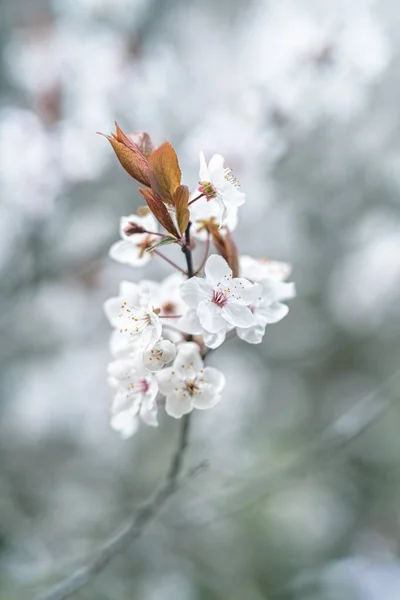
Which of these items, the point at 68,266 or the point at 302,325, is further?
the point at 302,325

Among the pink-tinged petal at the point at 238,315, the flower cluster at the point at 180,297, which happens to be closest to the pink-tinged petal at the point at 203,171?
the flower cluster at the point at 180,297

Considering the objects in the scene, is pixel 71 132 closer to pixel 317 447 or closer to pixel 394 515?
pixel 317 447

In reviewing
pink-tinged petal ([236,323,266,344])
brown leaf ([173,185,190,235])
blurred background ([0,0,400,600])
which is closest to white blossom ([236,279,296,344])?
pink-tinged petal ([236,323,266,344])

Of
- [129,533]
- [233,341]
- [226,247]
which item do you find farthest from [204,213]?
[233,341]

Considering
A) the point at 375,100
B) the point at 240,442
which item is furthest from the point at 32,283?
the point at 375,100

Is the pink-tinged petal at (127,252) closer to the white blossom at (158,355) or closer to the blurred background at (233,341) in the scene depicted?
the white blossom at (158,355)

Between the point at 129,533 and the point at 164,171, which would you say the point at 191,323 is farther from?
the point at 129,533

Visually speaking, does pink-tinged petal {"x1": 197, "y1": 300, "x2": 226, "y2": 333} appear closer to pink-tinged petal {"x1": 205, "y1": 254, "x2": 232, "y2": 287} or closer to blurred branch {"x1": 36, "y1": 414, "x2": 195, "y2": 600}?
pink-tinged petal {"x1": 205, "y1": 254, "x2": 232, "y2": 287}

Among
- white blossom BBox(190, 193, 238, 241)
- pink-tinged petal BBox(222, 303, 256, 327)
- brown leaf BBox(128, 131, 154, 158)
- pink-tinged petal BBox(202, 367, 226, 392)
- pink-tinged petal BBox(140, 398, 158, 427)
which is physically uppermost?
brown leaf BBox(128, 131, 154, 158)
